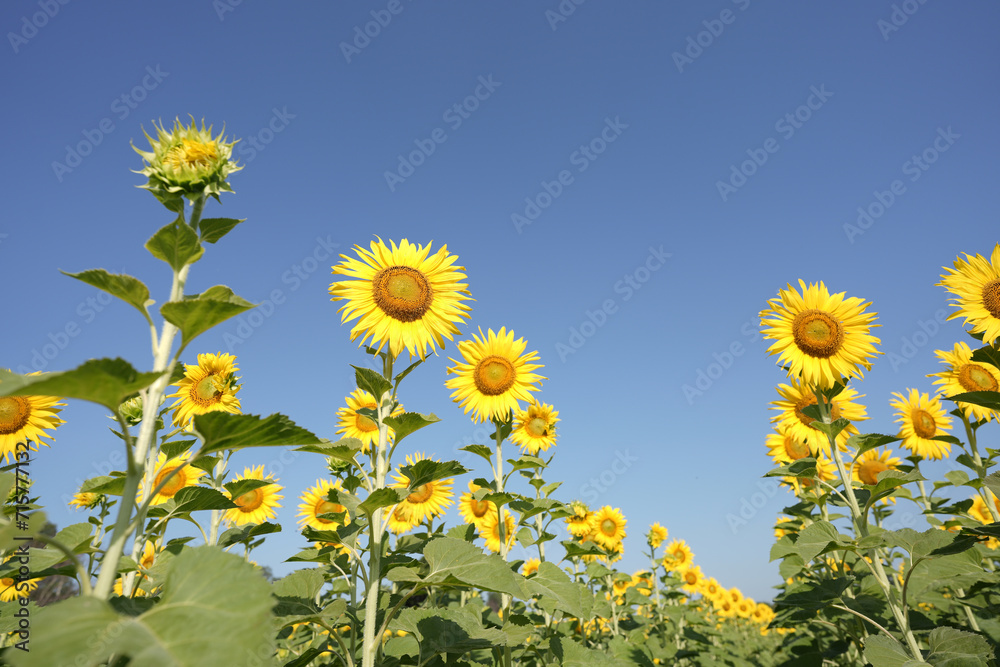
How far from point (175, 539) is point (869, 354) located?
22.4 feet

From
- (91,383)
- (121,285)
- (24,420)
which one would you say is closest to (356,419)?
(24,420)

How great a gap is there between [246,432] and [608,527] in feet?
32.7

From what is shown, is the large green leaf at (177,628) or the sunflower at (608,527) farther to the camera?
the sunflower at (608,527)

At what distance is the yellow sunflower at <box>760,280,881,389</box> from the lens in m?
5.19

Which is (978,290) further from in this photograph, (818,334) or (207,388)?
(207,388)

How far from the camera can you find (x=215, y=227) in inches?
88.0

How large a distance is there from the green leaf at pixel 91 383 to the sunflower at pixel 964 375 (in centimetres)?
792

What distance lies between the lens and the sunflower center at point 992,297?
4.72 metres

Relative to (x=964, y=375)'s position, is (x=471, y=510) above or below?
below

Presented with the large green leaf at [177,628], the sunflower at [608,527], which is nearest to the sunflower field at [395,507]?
the large green leaf at [177,628]

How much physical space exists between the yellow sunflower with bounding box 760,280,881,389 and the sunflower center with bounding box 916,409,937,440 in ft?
11.2

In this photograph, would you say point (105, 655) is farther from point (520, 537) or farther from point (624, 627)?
point (624, 627)

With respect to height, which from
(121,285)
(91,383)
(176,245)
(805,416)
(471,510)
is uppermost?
(805,416)

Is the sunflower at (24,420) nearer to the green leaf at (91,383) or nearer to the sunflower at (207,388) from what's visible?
the sunflower at (207,388)
